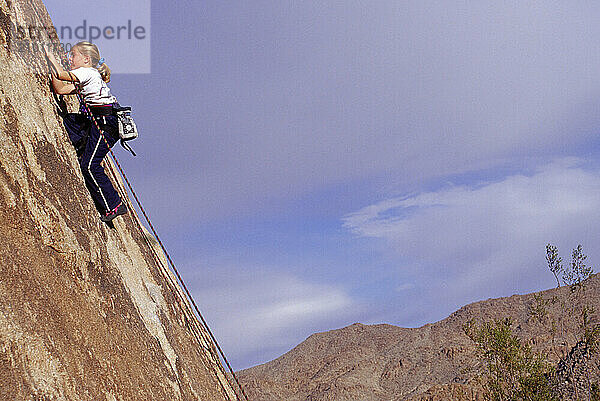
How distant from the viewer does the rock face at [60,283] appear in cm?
494

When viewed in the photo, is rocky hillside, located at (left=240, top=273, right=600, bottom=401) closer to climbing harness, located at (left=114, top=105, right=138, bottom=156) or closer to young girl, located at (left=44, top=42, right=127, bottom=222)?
climbing harness, located at (left=114, top=105, right=138, bottom=156)

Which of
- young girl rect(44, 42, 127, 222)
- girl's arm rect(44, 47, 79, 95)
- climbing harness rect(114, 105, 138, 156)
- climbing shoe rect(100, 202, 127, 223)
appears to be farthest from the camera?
climbing harness rect(114, 105, 138, 156)

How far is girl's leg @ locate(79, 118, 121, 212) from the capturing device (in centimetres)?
745

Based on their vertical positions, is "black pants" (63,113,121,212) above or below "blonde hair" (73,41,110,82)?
below

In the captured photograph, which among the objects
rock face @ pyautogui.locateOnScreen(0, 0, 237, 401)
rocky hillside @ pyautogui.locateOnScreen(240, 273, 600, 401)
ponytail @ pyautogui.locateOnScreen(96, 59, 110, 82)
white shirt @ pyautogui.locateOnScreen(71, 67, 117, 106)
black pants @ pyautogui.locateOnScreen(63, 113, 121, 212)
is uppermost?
ponytail @ pyautogui.locateOnScreen(96, 59, 110, 82)

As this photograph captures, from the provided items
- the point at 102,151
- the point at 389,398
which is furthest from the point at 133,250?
the point at 389,398

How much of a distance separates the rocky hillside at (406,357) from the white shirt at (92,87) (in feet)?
168

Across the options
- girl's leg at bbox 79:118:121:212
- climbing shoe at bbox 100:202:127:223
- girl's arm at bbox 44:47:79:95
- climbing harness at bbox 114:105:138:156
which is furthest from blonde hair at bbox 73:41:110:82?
climbing shoe at bbox 100:202:127:223

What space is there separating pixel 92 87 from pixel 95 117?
0.50 meters

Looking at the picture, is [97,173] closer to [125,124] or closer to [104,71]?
[125,124]

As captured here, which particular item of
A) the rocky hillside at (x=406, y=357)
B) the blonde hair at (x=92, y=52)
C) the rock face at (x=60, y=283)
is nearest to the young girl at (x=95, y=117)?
the blonde hair at (x=92, y=52)

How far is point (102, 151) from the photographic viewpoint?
7.68 m

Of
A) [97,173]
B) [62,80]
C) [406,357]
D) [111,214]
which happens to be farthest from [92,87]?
[406,357]

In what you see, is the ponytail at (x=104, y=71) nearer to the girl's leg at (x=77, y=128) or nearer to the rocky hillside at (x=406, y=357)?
the girl's leg at (x=77, y=128)
